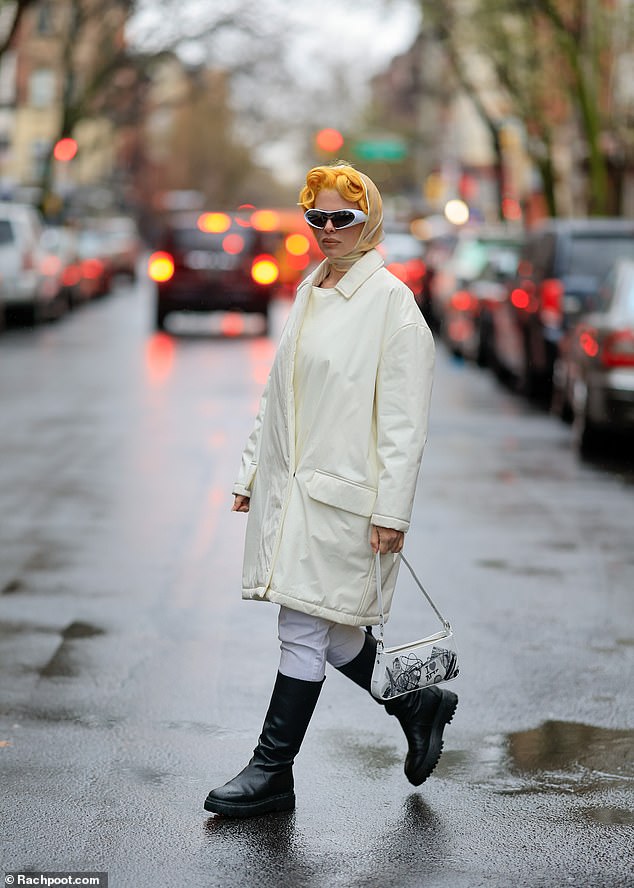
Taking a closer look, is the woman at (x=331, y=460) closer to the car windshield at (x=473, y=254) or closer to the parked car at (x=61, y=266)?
the car windshield at (x=473, y=254)

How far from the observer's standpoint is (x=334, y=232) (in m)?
5.12

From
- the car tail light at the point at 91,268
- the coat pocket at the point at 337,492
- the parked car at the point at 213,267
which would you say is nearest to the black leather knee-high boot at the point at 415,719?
the coat pocket at the point at 337,492

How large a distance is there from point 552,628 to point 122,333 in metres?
23.6

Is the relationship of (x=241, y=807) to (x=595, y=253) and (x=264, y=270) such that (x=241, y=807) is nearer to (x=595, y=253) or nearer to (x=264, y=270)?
(x=595, y=253)

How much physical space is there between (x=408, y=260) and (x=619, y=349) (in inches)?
839

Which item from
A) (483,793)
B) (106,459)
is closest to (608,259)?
(106,459)

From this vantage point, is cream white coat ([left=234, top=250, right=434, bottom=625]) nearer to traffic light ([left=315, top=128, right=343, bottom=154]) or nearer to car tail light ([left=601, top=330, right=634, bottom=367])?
car tail light ([left=601, top=330, right=634, bottom=367])

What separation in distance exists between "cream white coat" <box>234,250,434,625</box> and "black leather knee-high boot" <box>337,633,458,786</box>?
0.27 metres

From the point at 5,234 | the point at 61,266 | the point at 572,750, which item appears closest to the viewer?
the point at 572,750

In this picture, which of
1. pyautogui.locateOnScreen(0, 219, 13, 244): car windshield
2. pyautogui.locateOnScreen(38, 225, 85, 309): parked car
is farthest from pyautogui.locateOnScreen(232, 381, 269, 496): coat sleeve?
pyautogui.locateOnScreen(38, 225, 85, 309): parked car

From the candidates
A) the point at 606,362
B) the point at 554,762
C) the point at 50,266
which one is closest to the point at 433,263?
the point at 50,266

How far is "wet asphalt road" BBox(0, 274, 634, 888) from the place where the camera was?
15.6ft

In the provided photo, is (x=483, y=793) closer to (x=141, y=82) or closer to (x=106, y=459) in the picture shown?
(x=106, y=459)

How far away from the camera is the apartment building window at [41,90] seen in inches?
3435
